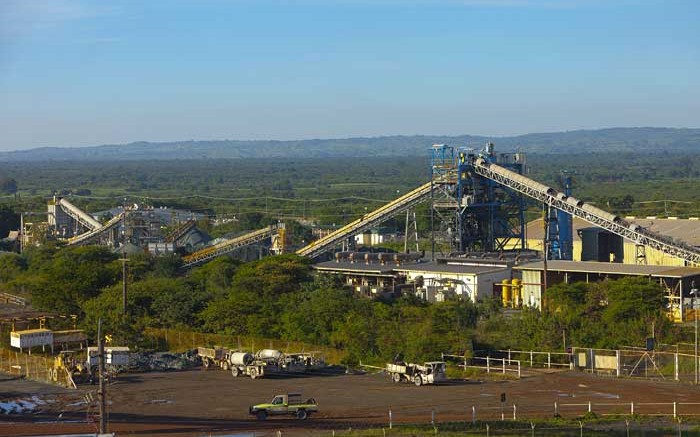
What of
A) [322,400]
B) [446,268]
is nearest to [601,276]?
[446,268]

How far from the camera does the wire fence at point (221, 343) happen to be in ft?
147

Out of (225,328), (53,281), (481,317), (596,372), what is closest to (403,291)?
(481,317)

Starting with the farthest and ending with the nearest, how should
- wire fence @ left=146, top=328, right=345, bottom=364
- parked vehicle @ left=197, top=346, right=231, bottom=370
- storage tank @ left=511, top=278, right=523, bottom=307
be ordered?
1. storage tank @ left=511, top=278, right=523, bottom=307
2. wire fence @ left=146, top=328, right=345, bottom=364
3. parked vehicle @ left=197, top=346, right=231, bottom=370

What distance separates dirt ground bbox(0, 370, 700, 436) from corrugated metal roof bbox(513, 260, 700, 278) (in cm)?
1514

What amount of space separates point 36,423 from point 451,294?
29.2 m

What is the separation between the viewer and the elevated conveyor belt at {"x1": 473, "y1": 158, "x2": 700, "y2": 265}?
5753 centimetres

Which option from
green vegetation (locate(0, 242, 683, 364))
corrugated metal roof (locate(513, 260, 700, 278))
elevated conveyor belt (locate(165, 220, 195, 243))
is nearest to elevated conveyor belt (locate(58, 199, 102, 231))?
elevated conveyor belt (locate(165, 220, 195, 243))

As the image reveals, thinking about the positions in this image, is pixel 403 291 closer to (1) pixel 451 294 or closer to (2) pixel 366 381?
(1) pixel 451 294

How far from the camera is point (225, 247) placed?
80188 mm

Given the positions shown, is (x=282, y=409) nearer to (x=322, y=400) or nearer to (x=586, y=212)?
(x=322, y=400)

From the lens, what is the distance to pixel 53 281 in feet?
184

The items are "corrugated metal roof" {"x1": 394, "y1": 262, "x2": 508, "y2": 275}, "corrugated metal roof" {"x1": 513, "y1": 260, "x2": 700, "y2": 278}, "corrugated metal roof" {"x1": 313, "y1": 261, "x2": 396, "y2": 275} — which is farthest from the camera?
"corrugated metal roof" {"x1": 313, "y1": 261, "x2": 396, "y2": 275}

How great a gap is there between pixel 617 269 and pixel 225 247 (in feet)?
109

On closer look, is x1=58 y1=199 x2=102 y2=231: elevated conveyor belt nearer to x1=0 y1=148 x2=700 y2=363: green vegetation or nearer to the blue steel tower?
x1=0 y1=148 x2=700 y2=363: green vegetation
